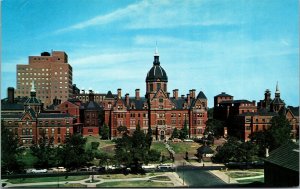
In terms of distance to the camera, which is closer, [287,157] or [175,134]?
[287,157]

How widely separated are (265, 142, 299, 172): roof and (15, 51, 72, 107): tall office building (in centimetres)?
5444

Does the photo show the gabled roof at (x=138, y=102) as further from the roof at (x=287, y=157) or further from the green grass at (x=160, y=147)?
the roof at (x=287, y=157)

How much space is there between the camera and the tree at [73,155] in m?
33.2

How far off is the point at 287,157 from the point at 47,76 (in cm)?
6289

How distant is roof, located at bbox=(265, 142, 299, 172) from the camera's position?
21.5 meters

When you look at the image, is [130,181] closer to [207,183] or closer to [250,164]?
[207,183]

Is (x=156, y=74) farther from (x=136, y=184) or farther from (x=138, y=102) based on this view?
(x=136, y=184)

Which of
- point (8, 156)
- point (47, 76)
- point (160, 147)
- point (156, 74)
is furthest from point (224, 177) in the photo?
point (47, 76)

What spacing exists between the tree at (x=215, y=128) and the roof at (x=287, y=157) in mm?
31557

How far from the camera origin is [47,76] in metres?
76.3

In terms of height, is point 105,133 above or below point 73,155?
above

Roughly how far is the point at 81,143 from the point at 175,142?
62.9 feet

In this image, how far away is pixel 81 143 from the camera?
3494cm

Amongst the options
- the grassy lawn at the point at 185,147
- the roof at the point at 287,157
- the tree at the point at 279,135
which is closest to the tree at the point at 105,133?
the grassy lawn at the point at 185,147
